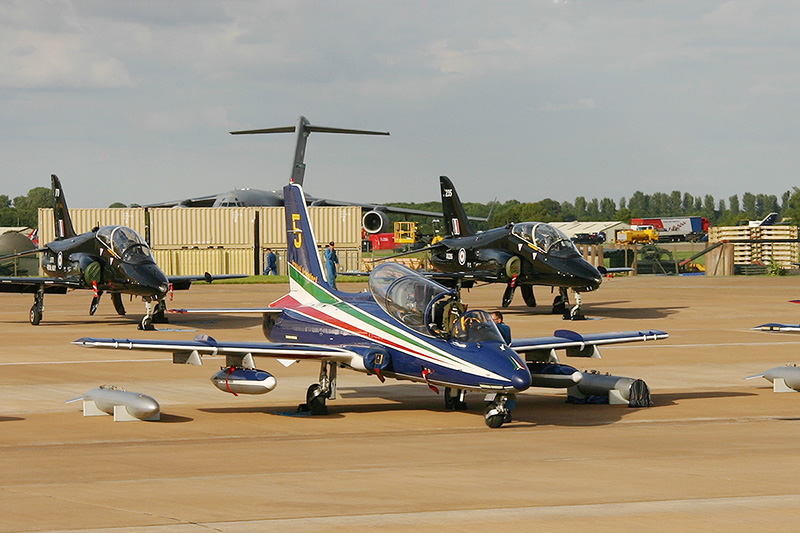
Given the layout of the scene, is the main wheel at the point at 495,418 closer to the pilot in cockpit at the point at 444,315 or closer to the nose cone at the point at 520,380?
the nose cone at the point at 520,380

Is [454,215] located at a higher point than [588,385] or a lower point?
higher

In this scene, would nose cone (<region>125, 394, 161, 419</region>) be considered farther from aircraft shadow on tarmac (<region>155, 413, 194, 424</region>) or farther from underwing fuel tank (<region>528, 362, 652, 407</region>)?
underwing fuel tank (<region>528, 362, 652, 407</region>)

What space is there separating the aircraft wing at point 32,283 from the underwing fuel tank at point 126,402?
16056mm

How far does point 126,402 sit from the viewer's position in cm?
1560

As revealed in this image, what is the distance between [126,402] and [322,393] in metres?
2.97

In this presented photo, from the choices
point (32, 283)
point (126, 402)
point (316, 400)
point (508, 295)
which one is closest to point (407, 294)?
point (316, 400)

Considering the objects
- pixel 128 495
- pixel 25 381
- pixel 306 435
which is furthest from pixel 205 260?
pixel 128 495

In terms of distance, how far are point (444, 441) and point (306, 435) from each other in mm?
2038

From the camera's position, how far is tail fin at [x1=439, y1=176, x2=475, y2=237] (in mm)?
38500

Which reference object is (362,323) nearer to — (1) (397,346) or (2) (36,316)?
(1) (397,346)

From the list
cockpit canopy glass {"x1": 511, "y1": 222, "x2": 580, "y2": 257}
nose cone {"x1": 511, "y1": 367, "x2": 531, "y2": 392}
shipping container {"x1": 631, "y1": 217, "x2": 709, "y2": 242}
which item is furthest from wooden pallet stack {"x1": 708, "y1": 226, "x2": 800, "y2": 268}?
shipping container {"x1": 631, "y1": 217, "x2": 709, "y2": 242}

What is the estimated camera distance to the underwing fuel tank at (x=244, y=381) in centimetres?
1577

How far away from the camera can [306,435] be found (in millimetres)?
14352

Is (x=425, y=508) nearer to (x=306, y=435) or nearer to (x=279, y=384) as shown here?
(x=306, y=435)
